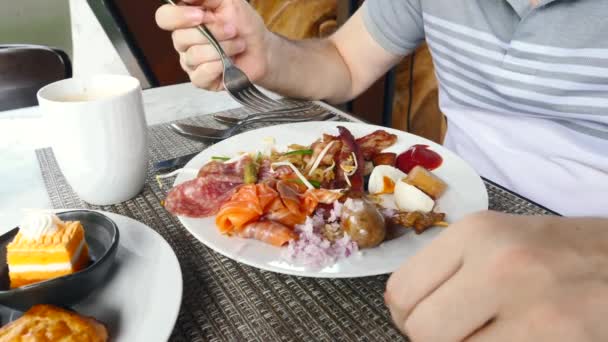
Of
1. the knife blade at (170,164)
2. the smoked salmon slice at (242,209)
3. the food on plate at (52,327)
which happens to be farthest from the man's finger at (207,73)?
the food on plate at (52,327)

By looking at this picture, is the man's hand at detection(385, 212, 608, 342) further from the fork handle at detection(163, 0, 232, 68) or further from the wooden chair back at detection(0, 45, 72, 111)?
the wooden chair back at detection(0, 45, 72, 111)

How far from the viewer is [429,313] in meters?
0.31

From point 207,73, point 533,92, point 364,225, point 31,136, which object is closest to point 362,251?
point 364,225

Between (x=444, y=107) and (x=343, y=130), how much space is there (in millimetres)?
407

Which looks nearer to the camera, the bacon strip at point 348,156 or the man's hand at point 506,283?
the man's hand at point 506,283

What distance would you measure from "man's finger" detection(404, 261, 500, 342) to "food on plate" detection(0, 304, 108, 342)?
0.95ft

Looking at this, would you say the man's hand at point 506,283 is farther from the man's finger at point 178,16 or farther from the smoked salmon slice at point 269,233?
the man's finger at point 178,16

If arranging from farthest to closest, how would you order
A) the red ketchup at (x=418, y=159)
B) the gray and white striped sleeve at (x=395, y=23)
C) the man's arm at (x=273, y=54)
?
1. the gray and white striped sleeve at (x=395, y=23)
2. the man's arm at (x=273, y=54)
3. the red ketchup at (x=418, y=159)

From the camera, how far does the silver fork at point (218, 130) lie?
37.5 inches

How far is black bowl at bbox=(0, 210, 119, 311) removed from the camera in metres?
0.45

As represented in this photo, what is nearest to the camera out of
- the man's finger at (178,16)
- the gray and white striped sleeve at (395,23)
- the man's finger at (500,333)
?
the man's finger at (500,333)

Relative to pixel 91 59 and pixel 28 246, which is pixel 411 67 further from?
pixel 91 59

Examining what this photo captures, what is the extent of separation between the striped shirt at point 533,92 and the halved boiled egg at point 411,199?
0.35 m

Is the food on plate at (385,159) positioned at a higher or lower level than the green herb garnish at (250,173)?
higher
